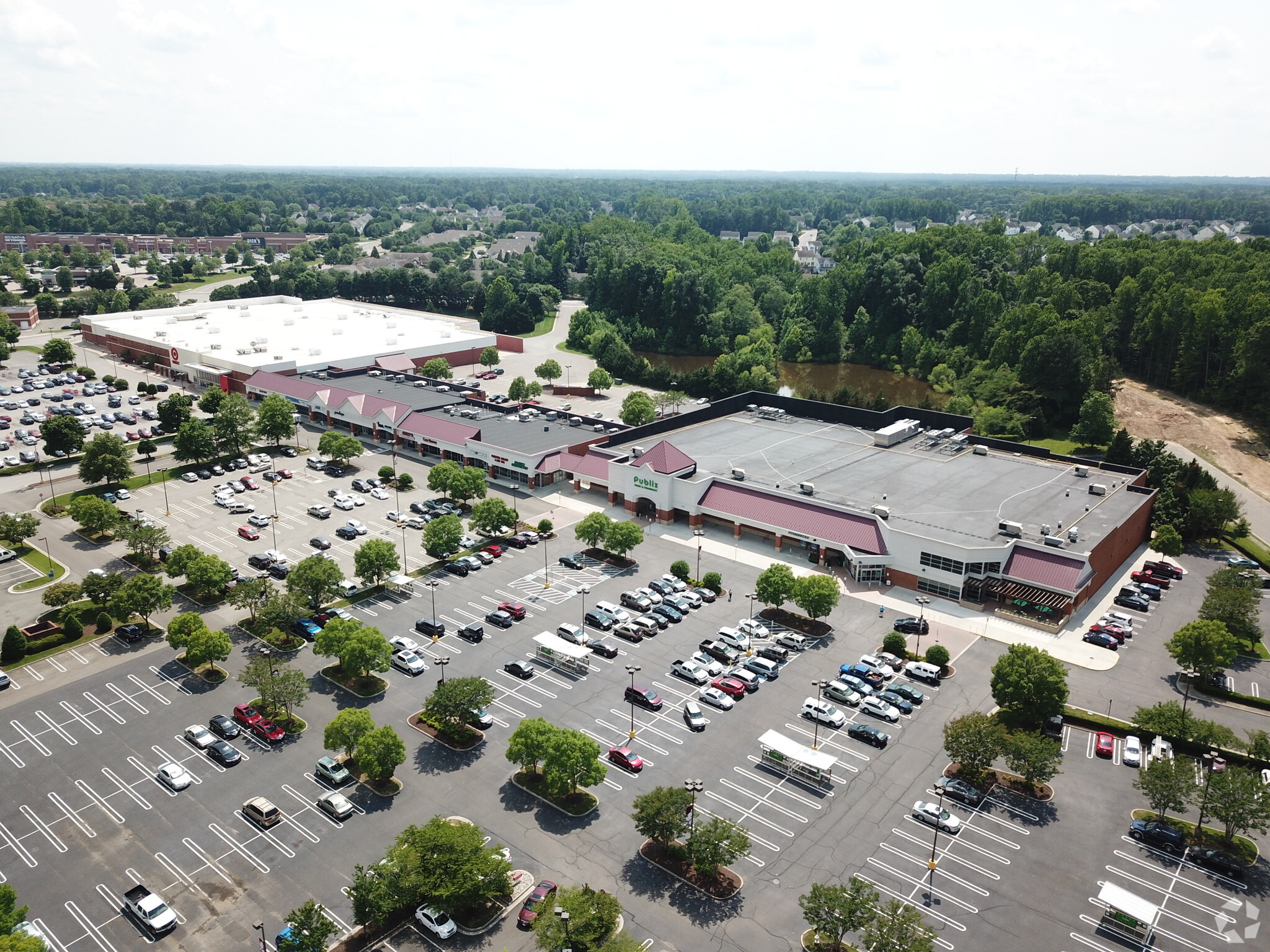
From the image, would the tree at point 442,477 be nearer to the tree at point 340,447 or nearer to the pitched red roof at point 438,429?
the pitched red roof at point 438,429

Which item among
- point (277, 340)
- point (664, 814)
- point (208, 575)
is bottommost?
point (208, 575)

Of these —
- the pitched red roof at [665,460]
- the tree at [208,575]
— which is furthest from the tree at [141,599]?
the pitched red roof at [665,460]

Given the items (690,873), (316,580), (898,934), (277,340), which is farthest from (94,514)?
(277,340)

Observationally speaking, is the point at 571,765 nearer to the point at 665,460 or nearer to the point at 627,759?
the point at 627,759

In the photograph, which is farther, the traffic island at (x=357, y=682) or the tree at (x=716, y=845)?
the traffic island at (x=357, y=682)

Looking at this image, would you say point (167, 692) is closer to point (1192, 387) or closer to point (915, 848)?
point (915, 848)

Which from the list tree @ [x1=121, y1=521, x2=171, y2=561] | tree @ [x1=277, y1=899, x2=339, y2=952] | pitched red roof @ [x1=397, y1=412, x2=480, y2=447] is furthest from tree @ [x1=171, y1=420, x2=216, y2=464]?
tree @ [x1=277, y1=899, x2=339, y2=952]

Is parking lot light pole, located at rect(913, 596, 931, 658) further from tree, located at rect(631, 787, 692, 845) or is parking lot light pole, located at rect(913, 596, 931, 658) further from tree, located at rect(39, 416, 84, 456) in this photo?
tree, located at rect(39, 416, 84, 456)
